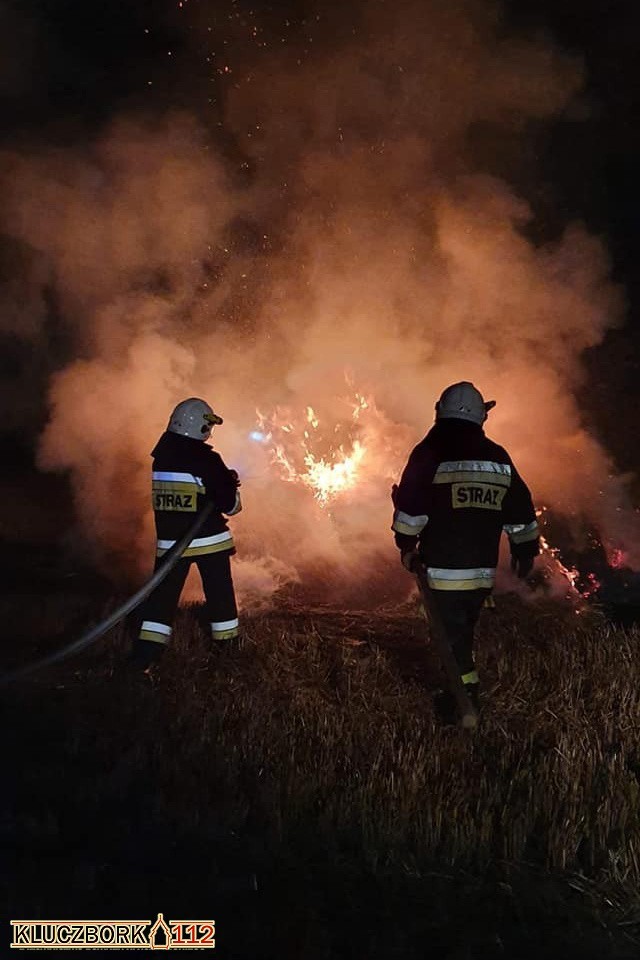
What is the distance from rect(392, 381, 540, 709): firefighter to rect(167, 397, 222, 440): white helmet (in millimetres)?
1470

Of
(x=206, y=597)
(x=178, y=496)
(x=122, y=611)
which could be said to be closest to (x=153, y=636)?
(x=122, y=611)

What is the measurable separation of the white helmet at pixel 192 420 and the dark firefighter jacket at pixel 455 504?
1501 millimetres

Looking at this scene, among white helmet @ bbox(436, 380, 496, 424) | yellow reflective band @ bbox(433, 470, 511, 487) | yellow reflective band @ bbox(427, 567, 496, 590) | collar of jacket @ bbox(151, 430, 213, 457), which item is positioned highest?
collar of jacket @ bbox(151, 430, 213, 457)

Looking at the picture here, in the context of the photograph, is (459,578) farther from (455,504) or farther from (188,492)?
(188,492)

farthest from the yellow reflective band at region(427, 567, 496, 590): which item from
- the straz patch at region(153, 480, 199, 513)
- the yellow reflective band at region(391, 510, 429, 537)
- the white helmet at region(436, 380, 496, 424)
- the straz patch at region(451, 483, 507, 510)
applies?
the straz patch at region(153, 480, 199, 513)

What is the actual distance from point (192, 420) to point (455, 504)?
73.8 inches

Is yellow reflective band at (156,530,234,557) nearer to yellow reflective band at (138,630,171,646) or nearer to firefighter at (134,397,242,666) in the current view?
firefighter at (134,397,242,666)

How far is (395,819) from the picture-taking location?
2.81 m

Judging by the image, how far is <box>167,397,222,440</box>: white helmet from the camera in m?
4.82

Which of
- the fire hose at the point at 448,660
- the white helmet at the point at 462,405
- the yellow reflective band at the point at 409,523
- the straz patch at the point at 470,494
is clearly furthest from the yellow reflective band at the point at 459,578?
the white helmet at the point at 462,405

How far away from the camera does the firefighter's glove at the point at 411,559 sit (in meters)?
4.07

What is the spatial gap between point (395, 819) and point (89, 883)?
112cm

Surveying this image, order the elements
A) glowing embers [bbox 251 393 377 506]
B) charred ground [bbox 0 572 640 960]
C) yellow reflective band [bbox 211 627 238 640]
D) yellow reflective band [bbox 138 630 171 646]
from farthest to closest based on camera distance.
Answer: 1. glowing embers [bbox 251 393 377 506]
2. yellow reflective band [bbox 211 627 238 640]
3. yellow reflective band [bbox 138 630 171 646]
4. charred ground [bbox 0 572 640 960]

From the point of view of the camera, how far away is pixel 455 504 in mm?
3949
